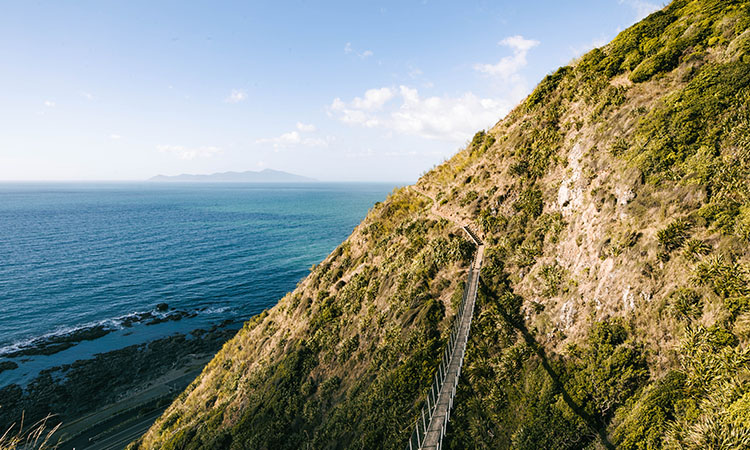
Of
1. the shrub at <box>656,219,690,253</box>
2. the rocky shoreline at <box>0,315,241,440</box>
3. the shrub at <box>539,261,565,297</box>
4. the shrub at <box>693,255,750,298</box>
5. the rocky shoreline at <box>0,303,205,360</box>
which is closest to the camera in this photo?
the shrub at <box>693,255,750,298</box>

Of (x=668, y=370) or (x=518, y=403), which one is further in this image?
(x=518, y=403)

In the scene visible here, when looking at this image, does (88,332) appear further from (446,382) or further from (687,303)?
(687,303)

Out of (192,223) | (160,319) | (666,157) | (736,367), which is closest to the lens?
(736,367)

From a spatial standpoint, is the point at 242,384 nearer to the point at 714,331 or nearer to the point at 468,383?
the point at 468,383

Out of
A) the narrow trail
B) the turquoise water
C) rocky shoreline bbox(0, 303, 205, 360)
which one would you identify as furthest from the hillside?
the turquoise water

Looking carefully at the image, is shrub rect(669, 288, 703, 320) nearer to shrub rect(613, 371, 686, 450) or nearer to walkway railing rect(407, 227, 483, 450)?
shrub rect(613, 371, 686, 450)

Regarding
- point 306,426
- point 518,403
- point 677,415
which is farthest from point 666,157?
point 306,426
